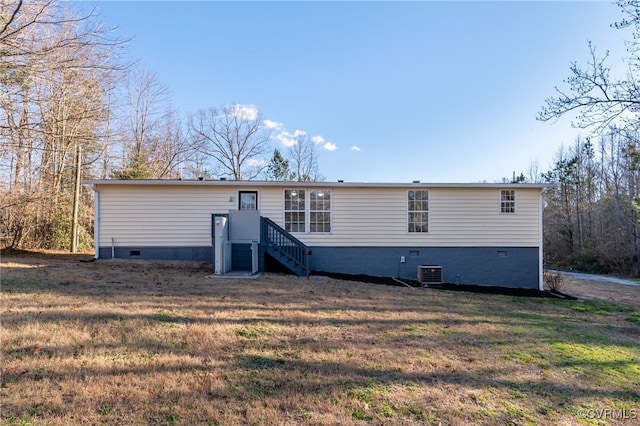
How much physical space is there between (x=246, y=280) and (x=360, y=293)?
2.72 m

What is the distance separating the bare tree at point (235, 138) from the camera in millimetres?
25266

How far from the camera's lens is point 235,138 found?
2594cm

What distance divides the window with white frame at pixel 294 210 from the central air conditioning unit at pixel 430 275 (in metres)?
4.05

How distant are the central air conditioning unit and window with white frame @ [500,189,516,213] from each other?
3.26m

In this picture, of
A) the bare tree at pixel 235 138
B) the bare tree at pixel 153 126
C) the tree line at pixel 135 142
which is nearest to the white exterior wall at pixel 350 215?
the tree line at pixel 135 142

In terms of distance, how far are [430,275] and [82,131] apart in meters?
12.4

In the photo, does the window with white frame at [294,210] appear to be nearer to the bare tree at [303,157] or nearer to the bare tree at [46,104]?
the bare tree at [46,104]

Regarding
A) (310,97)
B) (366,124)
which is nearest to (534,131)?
(366,124)

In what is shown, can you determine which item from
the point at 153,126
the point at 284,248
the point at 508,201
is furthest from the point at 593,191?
the point at 153,126

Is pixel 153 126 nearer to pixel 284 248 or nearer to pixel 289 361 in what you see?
pixel 284 248

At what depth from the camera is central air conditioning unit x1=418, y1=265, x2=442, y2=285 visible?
1012 cm

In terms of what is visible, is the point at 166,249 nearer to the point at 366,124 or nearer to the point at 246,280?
the point at 246,280

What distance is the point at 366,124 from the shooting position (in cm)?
1872

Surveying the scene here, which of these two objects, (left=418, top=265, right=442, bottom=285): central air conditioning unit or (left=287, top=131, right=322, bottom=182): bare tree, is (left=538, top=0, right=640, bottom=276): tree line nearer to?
(left=418, top=265, right=442, bottom=285): central air conditioning unit
